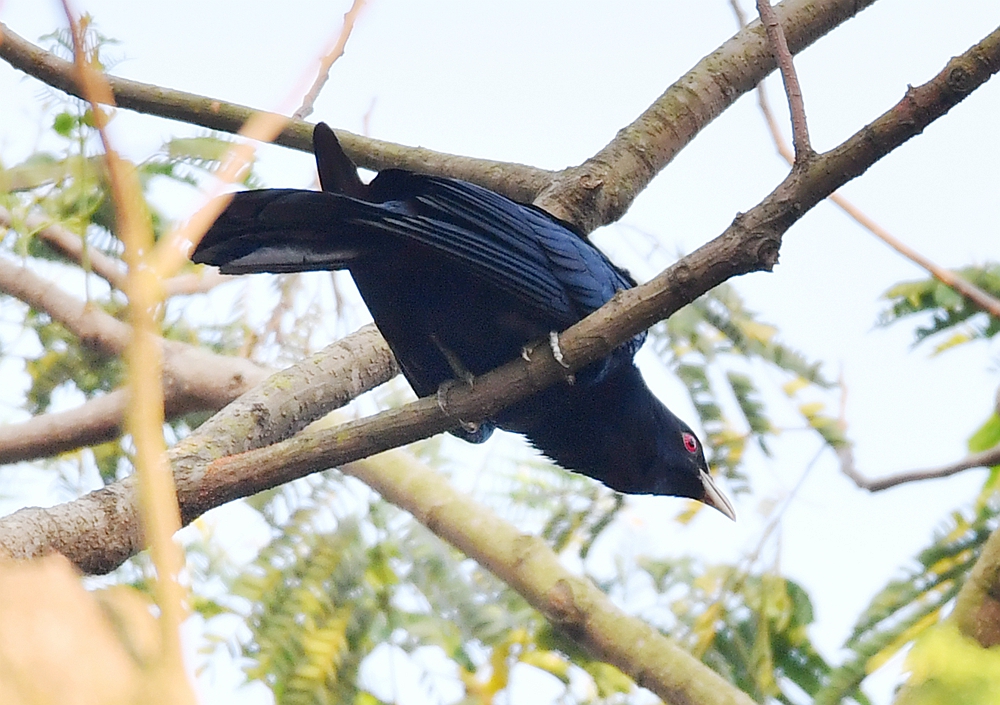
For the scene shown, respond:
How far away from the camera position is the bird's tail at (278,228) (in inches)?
113

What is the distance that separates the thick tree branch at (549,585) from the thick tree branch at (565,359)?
0.96 metres

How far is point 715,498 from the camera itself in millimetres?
4379

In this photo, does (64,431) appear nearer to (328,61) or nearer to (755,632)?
(328,61)

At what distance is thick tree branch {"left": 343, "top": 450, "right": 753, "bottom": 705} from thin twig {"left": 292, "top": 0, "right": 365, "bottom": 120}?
4.14 ft

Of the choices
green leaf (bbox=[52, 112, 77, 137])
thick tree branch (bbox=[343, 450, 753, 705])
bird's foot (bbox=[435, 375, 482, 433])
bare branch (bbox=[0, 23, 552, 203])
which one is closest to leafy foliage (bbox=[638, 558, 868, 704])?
thick tree branch (bbox=[343, 450, 753, 705])

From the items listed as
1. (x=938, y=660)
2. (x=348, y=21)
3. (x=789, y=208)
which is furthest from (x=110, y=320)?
(x=938, y=660)

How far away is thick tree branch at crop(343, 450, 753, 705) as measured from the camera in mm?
3355

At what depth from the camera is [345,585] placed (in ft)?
11.3

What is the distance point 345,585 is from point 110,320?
156 centimetres

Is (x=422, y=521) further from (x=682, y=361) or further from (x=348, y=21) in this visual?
(x=348, y=21)

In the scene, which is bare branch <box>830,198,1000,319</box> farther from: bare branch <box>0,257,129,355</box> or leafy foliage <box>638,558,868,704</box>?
bare branch <box>0,257,129,355</box>

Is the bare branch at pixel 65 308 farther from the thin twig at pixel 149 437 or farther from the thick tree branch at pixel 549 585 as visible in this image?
the thin twig at pixel 149 437

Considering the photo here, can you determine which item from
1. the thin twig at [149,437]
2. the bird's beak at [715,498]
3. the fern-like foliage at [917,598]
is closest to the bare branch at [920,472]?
the fern-like foliage at [917,598]

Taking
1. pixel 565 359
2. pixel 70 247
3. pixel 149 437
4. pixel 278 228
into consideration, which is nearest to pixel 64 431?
pixel 70 247
